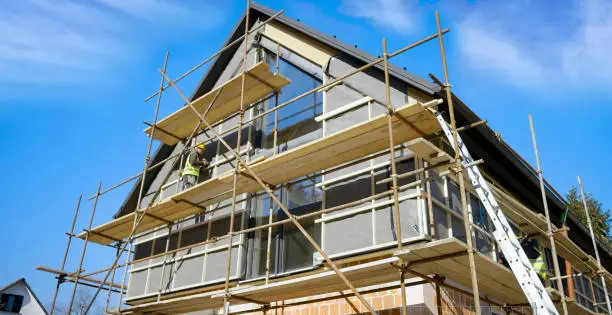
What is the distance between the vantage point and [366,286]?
8.88 meters

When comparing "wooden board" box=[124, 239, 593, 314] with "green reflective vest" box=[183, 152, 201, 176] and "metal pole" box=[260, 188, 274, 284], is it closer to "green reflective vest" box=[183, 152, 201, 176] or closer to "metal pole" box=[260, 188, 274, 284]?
"metal pole" box=[260, 188, 274, 284]

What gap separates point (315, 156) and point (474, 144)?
158 inches

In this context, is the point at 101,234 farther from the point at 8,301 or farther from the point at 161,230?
the point at 8,301

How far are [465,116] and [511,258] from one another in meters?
3.70

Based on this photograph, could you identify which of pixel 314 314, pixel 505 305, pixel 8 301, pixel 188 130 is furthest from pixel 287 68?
pixel 8 301

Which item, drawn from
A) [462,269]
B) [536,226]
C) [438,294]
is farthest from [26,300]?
[462,269]

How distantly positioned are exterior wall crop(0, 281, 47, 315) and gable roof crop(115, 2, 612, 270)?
75.7 ft

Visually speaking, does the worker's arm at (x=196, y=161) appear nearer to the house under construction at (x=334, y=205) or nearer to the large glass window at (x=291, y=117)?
the house under construction at (x=334, y=205)

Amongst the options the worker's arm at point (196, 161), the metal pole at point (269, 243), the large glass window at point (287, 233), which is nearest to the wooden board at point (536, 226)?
the large glass window at point (287, 233)

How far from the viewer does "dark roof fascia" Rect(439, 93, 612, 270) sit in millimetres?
10634

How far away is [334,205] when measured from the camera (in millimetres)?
9945

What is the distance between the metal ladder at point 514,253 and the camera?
6.93 metres

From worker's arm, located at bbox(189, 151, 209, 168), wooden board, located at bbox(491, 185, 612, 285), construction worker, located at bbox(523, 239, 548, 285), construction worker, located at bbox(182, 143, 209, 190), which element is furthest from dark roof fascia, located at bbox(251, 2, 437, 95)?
construction worker, located at bbox(523, 239, 548, 285)

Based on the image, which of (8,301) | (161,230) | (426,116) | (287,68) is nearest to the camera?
(426,116)
